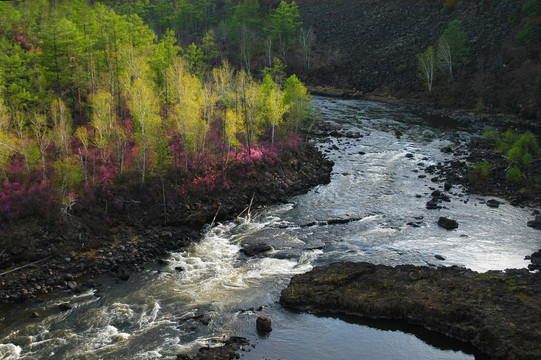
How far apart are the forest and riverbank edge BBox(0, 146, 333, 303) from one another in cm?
150

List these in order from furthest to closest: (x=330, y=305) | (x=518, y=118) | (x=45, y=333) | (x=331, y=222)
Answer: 1. (x=518, y=118)
2. (x=331, y=222)
3. (x=330, y=305)
4. (x=45, y=333)

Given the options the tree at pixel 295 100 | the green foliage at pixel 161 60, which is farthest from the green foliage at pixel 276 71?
A: the green foliage at pixel 161 60

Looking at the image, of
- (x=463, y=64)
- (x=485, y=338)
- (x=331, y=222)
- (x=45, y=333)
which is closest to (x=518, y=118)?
(x=463, y=64)

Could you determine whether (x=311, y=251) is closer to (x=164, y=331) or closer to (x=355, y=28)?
(x=164, y=331)

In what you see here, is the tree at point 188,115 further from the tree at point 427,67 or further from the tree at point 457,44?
the tree at point 457,44

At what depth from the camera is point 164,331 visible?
22.1 meters

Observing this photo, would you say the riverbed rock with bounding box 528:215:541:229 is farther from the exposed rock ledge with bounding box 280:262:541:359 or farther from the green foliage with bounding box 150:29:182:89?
the green foliage with bounding box 150:29:182:89

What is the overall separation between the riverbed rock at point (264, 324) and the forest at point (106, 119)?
15939mm

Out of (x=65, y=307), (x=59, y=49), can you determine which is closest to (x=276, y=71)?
(x=59, y=49)

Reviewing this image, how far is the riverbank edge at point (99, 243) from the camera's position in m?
26.8

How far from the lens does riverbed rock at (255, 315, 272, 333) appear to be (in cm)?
2184

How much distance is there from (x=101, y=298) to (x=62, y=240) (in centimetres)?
746

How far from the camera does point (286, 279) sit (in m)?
27.2

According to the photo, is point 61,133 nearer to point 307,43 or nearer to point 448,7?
point 307,43
